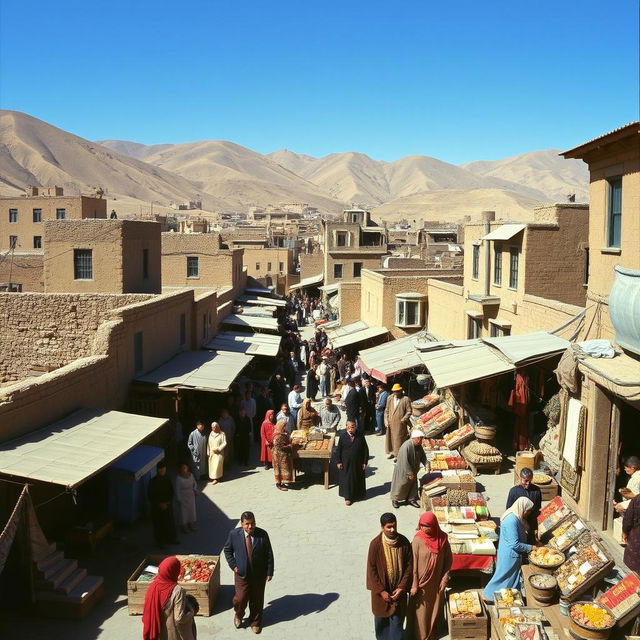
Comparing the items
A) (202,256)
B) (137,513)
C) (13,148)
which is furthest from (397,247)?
(13,148)

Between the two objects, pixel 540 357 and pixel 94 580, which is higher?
pixel 540 357

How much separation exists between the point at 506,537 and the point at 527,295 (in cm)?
962

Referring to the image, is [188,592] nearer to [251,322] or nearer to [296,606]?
[296,606]

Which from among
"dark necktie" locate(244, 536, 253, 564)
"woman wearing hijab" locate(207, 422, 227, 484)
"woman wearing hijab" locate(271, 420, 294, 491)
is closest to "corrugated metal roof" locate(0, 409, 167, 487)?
"woman wearing hijab" locate(207, 422, 227, 484)

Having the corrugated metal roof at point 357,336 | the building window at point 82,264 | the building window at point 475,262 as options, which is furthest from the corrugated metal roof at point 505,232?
the building window at point 82,264

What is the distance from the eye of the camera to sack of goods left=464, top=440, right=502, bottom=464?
1290 cm

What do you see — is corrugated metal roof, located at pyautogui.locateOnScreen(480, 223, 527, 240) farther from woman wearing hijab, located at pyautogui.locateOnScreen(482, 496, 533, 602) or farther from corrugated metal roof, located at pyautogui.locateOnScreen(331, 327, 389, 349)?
woman wearing hijab, located at pyautogui.locateOnScreen(482, 496, 533, 602)

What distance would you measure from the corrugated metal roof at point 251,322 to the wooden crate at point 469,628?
1842cm

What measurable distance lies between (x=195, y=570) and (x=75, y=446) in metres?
2.46

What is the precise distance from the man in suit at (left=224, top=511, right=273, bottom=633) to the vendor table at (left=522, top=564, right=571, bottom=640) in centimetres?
291

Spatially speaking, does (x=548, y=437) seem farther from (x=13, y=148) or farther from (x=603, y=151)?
(x=13, y=148)

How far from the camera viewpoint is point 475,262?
21.4 meters

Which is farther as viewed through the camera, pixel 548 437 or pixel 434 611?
pixel 548 437

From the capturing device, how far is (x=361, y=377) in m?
20.3
